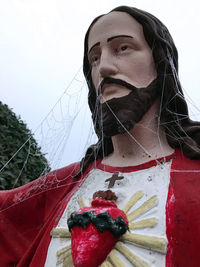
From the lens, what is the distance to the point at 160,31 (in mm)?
1730

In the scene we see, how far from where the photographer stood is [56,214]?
1.53 meters

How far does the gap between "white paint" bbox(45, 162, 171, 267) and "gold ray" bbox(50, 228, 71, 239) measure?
2 cm

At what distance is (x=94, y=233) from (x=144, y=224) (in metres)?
0.20

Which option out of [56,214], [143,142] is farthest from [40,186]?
[143,142]

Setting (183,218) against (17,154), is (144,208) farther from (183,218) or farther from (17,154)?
(17,154)

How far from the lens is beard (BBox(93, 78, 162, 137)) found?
1466 millimetres

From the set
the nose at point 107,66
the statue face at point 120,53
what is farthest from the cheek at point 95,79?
the nose at point 107,66

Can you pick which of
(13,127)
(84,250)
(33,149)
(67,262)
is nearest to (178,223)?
(84,250)

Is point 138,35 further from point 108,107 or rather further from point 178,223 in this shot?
point 178,223

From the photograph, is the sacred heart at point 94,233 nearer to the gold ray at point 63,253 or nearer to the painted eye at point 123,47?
the gold ray at point 63,253

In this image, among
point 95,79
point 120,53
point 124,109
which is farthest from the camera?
point 95,79

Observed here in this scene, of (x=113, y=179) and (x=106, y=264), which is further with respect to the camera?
(x=113, y=179)

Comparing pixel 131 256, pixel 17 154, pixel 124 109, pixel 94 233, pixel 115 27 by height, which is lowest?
pixel 17 154

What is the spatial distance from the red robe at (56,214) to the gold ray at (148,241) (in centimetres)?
3
